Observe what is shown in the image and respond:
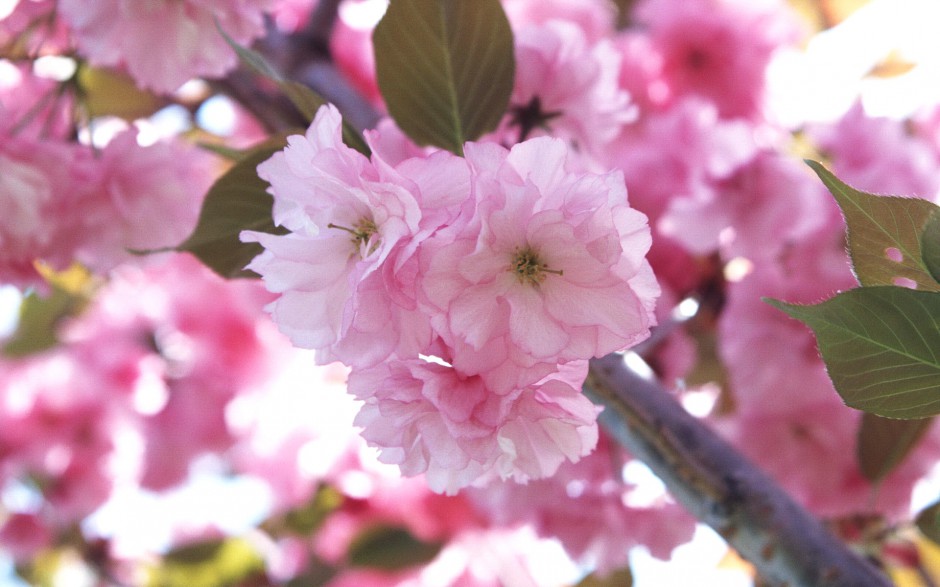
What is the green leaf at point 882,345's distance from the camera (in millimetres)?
469

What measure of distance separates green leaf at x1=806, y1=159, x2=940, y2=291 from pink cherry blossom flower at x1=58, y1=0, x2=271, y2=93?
1.67 feet

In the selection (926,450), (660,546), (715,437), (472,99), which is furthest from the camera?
(926,450)

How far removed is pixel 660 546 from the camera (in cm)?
102

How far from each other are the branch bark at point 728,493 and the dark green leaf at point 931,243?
0.26 m

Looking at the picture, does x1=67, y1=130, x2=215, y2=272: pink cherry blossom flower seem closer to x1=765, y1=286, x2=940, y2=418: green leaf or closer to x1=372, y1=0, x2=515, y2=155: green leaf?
x1=372, y1=0, x2=515, y2=155: green leaf

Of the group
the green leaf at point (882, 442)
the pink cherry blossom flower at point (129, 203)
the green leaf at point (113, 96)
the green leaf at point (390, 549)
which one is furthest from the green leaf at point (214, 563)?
the green leaf at point (882, 442)

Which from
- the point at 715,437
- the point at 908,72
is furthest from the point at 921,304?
the point at 908,72

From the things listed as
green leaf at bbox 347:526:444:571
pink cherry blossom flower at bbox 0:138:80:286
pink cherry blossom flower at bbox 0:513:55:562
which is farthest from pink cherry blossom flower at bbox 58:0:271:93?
pink cherry blossom flower at bbox 0:513:55:562

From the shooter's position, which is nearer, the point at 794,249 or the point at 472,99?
the point at 472,99

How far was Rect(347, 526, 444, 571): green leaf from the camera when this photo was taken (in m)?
1.57

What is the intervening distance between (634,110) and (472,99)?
22 centimetres

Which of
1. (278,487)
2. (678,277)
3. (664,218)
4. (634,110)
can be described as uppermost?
(634,110)

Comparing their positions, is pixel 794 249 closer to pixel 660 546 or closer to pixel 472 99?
pixel 660 546

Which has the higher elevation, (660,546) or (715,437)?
(715,437)
